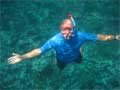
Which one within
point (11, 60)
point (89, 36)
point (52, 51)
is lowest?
point (11, 60)

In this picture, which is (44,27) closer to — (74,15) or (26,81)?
(74,15)

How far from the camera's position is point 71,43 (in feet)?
15.2

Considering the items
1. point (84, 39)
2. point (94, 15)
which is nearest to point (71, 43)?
point (84, 39)

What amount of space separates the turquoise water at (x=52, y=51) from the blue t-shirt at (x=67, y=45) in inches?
2.9

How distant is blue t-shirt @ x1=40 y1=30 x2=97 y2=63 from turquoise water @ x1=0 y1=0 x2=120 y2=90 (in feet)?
0.24

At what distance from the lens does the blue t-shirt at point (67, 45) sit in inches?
181

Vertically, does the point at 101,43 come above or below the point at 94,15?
below

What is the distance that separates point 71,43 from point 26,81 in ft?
2.65

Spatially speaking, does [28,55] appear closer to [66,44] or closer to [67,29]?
[66,44]

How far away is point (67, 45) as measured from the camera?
462cm

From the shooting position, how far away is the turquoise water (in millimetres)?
4672

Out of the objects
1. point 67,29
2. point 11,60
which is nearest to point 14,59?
point 11,60

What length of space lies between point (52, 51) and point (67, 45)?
0.23 m

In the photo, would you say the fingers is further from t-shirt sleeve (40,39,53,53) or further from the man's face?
the man's face
